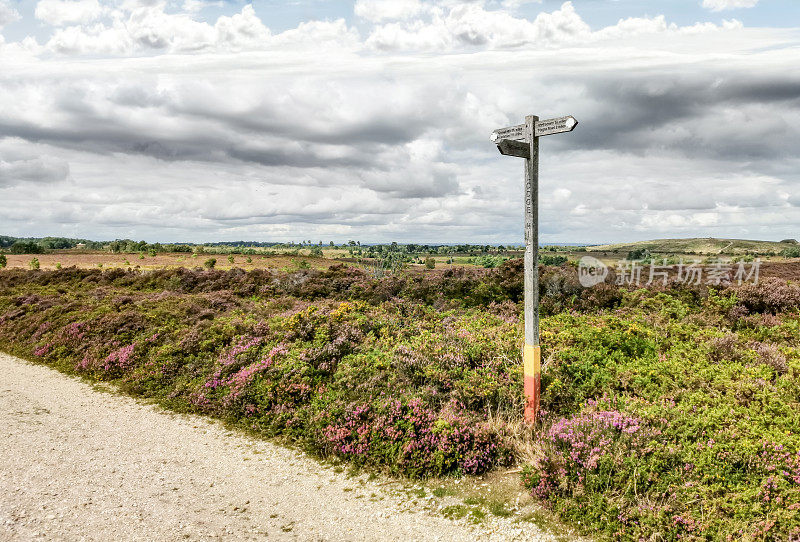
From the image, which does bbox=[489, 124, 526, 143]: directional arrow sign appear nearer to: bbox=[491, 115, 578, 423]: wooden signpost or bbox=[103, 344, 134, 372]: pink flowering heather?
bbox=[491, 115, 578, 423]: wooden signpost

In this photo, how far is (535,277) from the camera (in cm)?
765

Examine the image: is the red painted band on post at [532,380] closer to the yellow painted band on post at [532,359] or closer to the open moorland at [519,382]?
the yellow painted band on post at [532,359]

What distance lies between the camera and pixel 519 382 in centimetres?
859

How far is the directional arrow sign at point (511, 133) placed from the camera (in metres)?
7.77

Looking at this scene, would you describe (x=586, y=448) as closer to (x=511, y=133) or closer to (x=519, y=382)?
(x=519, y=382)

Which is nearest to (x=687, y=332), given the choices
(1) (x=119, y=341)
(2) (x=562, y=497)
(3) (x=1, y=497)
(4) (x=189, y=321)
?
(2) (x=562, y=497)

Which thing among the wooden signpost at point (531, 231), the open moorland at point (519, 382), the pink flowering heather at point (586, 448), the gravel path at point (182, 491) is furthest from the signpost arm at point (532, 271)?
the gravel path at point (182, 491)

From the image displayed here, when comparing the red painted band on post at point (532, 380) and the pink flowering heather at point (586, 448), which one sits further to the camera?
the red painted band on post at point (532, 380)

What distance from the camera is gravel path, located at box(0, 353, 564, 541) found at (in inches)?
237

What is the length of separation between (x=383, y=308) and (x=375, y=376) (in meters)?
5.13

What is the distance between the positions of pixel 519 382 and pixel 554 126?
4.53 m

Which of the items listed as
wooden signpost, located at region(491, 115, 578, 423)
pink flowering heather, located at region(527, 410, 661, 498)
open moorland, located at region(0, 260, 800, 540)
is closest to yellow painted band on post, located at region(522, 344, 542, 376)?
wooden signpost, located at region(491, 115, 578, 423)

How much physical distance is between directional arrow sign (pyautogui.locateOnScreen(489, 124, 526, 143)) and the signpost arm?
94mm

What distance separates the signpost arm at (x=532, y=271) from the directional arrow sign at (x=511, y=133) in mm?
94
